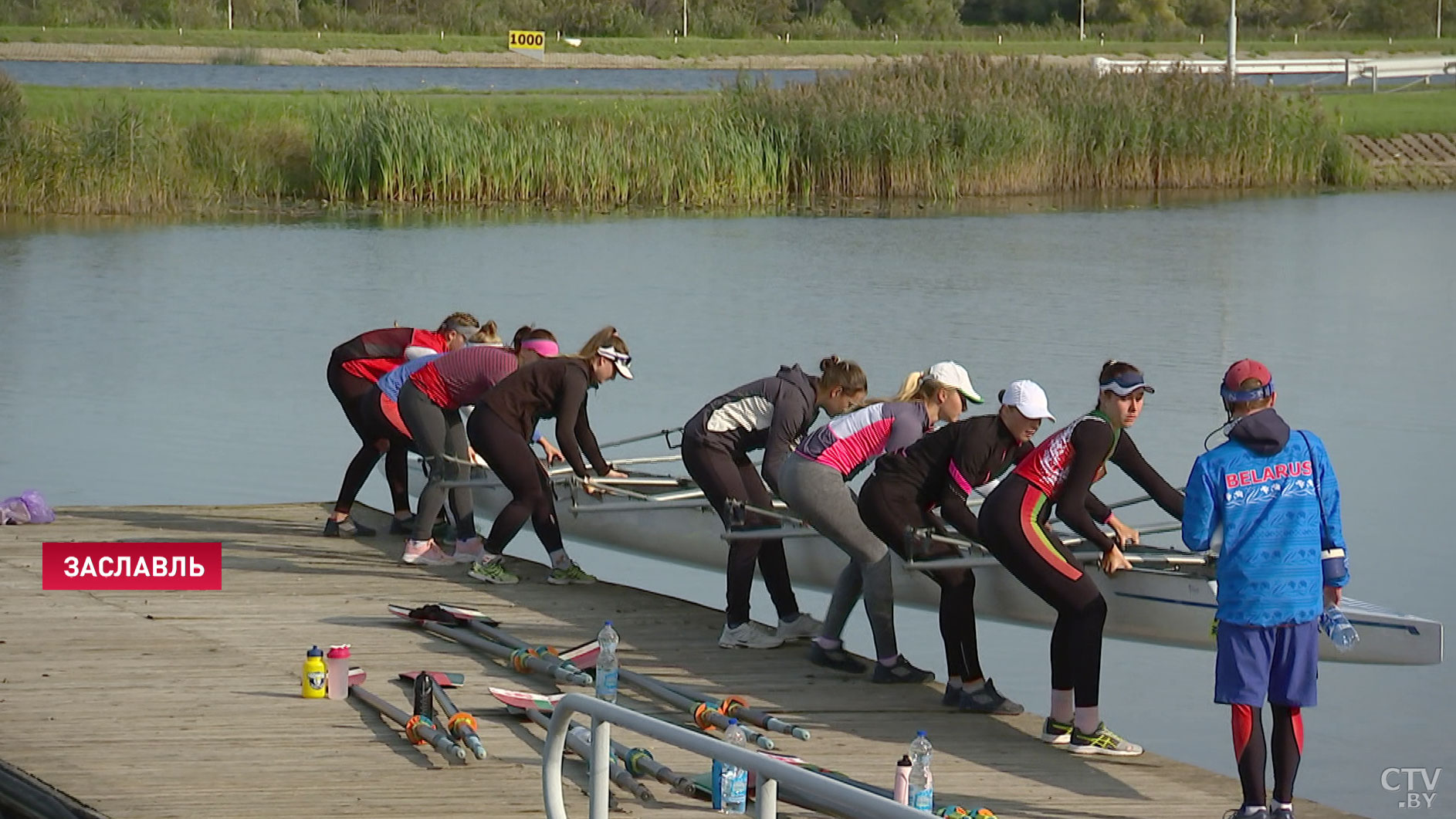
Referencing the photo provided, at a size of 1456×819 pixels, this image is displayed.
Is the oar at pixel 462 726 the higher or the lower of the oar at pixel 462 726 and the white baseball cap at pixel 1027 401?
the lower

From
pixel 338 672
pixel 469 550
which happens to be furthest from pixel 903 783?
pixel 469 550

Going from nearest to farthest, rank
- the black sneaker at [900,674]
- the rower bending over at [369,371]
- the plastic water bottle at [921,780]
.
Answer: the plastic water bottle at [921,780], the black sneaker at [900,674], the rower bending over at [369,371]

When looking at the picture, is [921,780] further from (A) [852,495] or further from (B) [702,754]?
(A) [852,495]

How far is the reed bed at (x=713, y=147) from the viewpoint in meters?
30.5

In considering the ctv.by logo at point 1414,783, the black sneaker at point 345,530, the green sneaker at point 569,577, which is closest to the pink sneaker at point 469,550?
the green sneaker at point 569,577

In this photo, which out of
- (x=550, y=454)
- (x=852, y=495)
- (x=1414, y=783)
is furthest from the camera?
(x=550, y=454)

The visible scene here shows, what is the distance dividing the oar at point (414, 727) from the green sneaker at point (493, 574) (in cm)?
231

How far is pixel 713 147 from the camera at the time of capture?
31.9m

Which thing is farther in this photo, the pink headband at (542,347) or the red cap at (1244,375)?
the pink headband at (542,347)

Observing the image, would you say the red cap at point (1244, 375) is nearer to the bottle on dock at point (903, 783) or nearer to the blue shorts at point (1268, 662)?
the blue shorts at point (1268, 662)

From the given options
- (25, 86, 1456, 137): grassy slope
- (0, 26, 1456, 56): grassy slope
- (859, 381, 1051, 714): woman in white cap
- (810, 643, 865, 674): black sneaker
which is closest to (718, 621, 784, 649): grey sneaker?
(810, 643, 865, 674): black sneaker

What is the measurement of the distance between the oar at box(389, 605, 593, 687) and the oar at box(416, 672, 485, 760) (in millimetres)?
635

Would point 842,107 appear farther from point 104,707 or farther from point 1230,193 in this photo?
point 104,707

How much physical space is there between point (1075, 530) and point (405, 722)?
264cm
